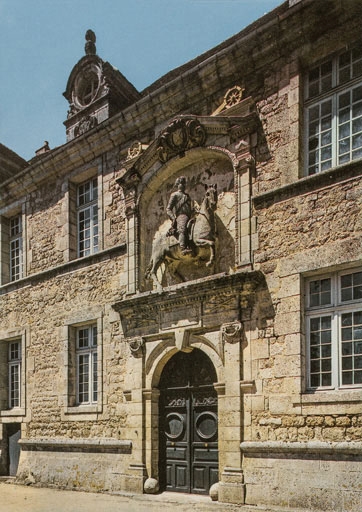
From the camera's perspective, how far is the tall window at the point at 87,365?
9406 mm

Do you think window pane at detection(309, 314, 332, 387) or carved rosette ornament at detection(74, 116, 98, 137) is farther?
carved rosette ornament at detection(74, 116, 98, 137)

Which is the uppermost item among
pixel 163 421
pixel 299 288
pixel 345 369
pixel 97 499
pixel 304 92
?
pixel 304 92

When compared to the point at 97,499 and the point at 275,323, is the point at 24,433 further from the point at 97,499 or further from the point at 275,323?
the point at 275,323

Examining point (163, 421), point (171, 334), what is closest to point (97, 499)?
point (163, 421)

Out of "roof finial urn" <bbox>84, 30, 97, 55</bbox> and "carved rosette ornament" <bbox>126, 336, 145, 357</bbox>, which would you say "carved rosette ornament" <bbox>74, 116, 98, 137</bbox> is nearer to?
"roof finial urn" <bbox>84, 30, 97, 55</bbox>

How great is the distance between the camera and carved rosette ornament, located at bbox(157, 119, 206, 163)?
7.99m

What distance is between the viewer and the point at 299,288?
21.6 ft

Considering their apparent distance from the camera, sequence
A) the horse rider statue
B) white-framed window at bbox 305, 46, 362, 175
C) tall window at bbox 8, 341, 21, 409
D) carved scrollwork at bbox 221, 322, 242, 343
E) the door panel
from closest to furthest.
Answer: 1. white-framed window at bbox 305, 46, 362, 175
2. carved scrollwork at bbox 221, 322, 242, 343
3. the horse rider statue
4. the door panel
5. tall window at bbox 8, 341, 21, 409

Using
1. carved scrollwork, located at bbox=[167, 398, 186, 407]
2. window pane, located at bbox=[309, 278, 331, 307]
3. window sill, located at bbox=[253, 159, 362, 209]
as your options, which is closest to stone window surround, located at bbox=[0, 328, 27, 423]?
carved scrollwork, located at bbox=[167, 398, 186, 407]

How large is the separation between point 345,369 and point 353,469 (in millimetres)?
1095

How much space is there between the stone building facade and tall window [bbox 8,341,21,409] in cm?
29

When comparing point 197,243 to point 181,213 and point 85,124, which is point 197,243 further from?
point 85,124

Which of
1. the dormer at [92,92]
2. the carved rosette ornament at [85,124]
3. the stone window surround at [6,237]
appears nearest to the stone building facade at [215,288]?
the dormer at [92,92]

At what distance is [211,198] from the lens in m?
7.90
